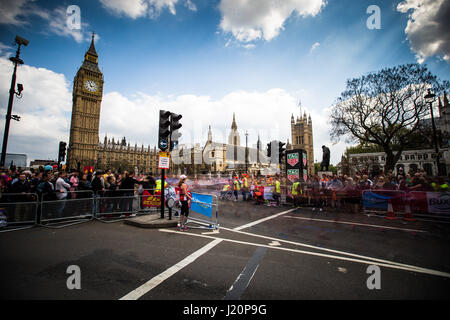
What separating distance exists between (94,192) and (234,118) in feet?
312

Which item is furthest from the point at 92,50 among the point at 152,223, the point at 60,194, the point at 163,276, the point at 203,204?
the point at 163,276

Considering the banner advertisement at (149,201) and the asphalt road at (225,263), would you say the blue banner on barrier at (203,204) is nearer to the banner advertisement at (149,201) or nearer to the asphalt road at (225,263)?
the asphalt road at (225,263)

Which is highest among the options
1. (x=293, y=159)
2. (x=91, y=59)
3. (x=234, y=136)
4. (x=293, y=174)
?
(x=91, y=59)

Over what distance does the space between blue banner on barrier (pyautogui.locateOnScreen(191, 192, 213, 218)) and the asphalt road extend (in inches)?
38.4

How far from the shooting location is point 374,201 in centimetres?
954

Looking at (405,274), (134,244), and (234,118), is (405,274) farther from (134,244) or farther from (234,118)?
(234,118)

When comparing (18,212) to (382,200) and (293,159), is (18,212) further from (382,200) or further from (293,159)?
(382,200)

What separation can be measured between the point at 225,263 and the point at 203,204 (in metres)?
3.50

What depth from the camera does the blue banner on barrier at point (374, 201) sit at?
30.3 feet

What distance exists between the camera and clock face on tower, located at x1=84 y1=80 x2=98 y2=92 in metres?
81.2

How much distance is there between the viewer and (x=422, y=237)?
18.3ft
